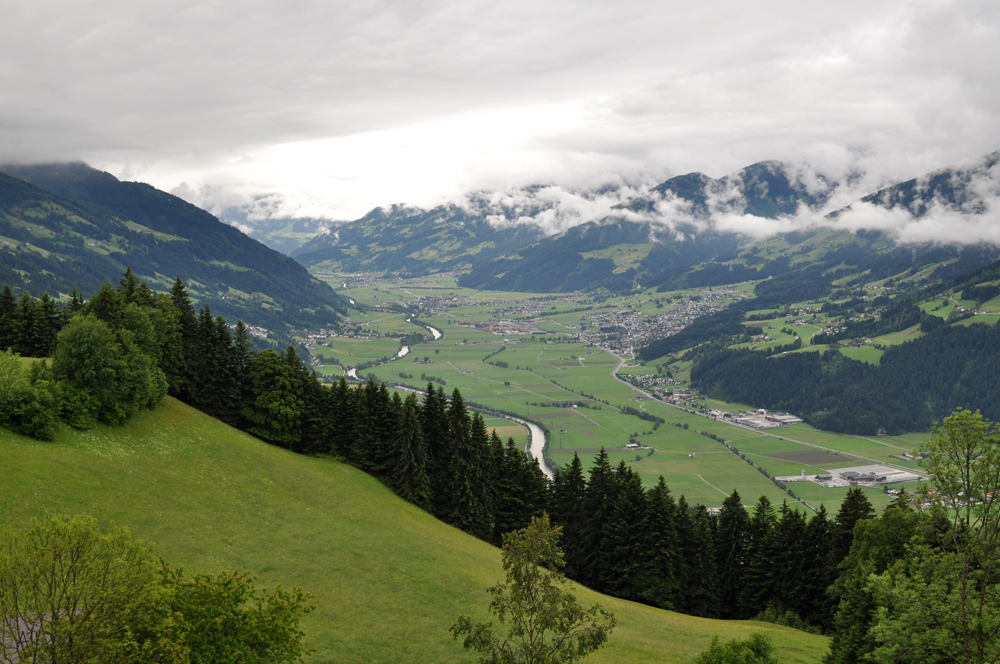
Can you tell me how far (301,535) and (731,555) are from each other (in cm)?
4660

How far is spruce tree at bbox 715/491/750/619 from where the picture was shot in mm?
67562

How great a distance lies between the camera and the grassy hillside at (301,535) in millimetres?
38875

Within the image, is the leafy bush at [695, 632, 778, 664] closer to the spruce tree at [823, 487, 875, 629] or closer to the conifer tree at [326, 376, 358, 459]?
the spruce tree at [823, 487, 875, 629]

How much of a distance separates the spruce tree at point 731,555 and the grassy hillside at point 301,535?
12793 millimetres

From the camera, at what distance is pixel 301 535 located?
157ft

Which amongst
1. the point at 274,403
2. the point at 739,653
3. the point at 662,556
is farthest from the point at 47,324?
the point at 739,653

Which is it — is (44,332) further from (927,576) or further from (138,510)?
(927,576)

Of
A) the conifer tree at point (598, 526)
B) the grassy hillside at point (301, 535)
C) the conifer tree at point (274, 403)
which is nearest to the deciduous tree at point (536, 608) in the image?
the grassy hillside at point (301, 535)

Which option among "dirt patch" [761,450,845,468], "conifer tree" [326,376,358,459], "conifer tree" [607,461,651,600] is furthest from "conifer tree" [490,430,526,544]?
"dirt patch" [761,450,845,468]

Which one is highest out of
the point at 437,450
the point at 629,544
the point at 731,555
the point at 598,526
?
the point at 437,450

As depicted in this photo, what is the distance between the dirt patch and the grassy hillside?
149198 mm

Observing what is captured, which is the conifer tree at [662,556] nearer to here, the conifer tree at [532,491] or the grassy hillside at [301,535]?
the grassy hillside at [301,535]

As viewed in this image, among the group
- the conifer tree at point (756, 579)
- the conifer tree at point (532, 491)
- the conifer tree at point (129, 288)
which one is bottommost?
the conifer tree at point (756, 579)

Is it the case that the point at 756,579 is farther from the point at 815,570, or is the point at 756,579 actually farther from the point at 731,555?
the point at 815,570
